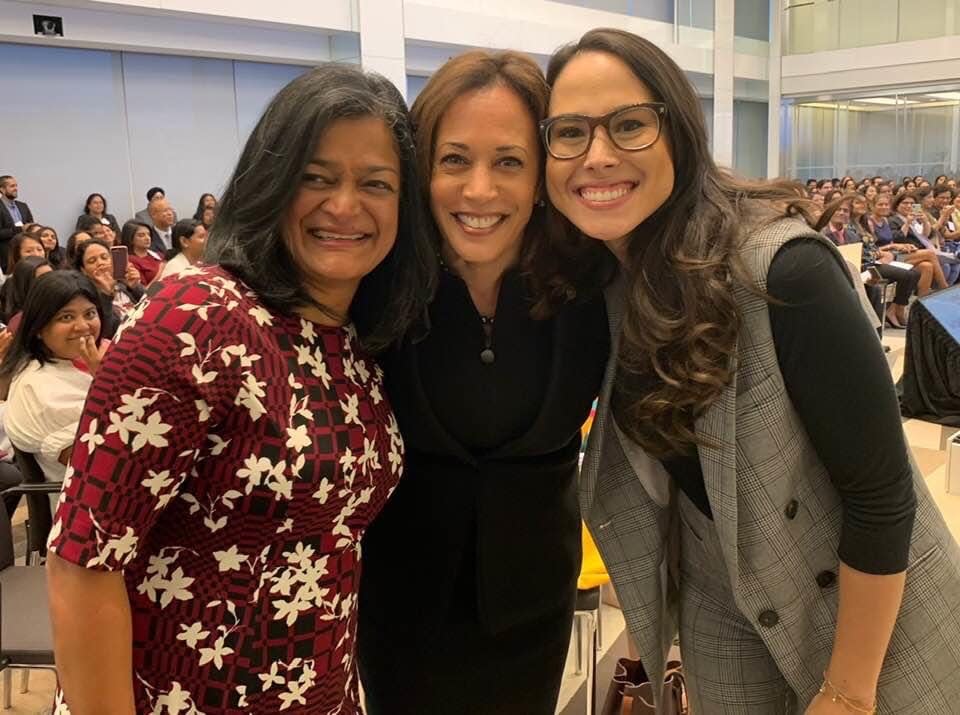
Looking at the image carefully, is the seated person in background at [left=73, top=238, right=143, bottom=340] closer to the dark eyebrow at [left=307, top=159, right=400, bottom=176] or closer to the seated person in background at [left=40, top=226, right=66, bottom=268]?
the seated person in background at [left=40, top=226, right=66, bottom=268]

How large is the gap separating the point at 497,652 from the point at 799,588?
678 millimetres

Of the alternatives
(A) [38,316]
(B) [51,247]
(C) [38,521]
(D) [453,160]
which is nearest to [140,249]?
(B) [51,247]

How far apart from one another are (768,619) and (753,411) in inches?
14.7

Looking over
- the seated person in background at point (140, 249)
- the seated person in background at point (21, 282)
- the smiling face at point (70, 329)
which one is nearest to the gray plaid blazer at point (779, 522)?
the smiling face at point (70, 329)

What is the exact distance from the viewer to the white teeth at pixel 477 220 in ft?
5.22

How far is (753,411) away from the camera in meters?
1.32

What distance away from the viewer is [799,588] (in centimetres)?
141

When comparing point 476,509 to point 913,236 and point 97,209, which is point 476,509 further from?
point 913,236

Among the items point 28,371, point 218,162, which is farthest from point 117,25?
point 28,371

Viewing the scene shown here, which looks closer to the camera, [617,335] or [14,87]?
[617,335]

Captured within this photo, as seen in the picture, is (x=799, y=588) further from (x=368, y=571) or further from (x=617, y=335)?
(x=368, y=571)

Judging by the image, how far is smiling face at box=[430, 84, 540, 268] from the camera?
1576 mm

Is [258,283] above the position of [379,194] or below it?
below

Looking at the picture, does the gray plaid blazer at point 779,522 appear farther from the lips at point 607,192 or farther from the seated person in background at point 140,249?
the seated person in background at point 140,249
